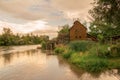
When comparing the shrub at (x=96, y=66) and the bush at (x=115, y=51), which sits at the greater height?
the bush at (x=115, y=51)

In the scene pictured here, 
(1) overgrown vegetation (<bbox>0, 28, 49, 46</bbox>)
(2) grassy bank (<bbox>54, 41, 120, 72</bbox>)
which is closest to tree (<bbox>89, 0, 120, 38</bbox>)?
(2) grassy bank (<bbox>54, 41, 120, 72</bbox>)

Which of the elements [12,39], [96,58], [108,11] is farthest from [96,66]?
[12,39]

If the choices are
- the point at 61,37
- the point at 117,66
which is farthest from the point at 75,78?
the point at 61,37

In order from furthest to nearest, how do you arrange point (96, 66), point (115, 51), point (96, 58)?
point (115, 51) → point (96, 58) → point (96, 66)

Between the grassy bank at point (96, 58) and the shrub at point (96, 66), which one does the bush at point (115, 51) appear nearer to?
the grassy bank at point (96, 58)

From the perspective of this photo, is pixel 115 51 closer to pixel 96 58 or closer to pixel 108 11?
pixel 96 58

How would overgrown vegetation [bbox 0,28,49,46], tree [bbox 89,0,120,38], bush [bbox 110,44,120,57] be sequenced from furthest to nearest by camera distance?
overgrown vegetation [bbox 0,28,49,46], bush [bbox 110,44,120,57], tree [bbox 89,0,120,38]

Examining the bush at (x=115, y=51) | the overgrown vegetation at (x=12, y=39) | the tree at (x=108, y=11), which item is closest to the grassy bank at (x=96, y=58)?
the bush at (x=115, y=51)

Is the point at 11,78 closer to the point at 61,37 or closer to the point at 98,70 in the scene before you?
the point at 98,70

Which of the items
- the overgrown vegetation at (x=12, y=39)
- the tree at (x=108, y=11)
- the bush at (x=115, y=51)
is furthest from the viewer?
the overgrown vegetation at (x=12, y=39)

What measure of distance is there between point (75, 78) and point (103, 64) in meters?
3.97

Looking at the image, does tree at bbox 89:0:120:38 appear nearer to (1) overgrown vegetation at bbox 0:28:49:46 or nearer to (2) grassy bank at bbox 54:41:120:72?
(2) grassy bank at bbox 54:41:120:72

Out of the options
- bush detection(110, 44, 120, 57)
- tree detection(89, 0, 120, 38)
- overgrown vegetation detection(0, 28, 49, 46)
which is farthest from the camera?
overgrown vegetation detection(0, 28, 49, 46)

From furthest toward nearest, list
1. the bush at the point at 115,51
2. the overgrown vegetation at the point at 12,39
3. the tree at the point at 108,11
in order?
the overgrown vegetation at the point at 12,39 < the bush at the point at 115,51 < the tree at the point at 108,11
